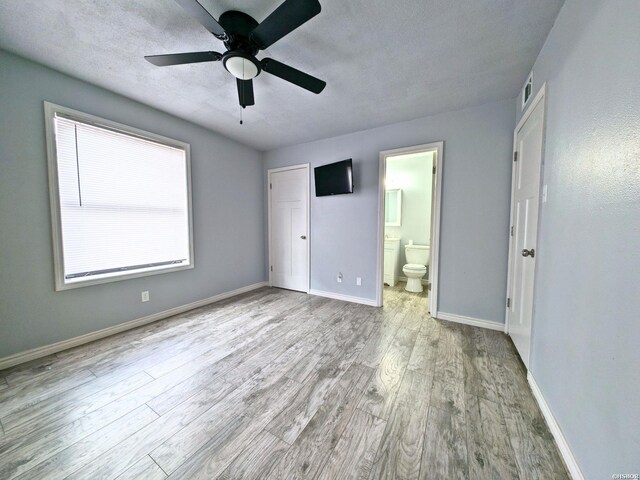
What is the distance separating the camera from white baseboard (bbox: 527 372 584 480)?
1.00m

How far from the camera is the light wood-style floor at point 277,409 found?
106 centimetres

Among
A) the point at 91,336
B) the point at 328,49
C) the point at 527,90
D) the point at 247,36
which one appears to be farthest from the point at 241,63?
the point at 91,336

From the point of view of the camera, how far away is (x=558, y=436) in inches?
45.2

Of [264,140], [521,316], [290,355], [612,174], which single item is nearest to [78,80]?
[264,140]

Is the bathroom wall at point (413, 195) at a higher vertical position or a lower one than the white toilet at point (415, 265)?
higher

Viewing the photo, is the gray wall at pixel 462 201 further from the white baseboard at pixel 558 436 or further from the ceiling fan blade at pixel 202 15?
the ceiling fan blade at pixel 202 15

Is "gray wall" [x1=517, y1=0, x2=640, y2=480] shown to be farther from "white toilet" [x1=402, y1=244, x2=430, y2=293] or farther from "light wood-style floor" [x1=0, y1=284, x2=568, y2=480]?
"white toilet" [x1=402, y1=244, x2=430, y2=293]

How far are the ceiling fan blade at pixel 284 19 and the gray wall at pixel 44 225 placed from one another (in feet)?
6.41

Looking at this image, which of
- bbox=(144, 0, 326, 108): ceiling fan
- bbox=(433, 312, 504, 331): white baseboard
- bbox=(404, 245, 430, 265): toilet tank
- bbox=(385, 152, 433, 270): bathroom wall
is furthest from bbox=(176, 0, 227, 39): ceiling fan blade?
bbox=(404, 245, 430, 265): toilet tank

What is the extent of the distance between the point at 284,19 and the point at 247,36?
365 mm

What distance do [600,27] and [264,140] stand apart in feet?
10.8

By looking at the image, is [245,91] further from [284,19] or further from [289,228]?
[289,228]

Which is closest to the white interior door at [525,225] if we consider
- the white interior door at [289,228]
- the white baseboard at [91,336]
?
the white interior door at [289,228]

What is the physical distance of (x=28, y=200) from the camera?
1.84 meters
